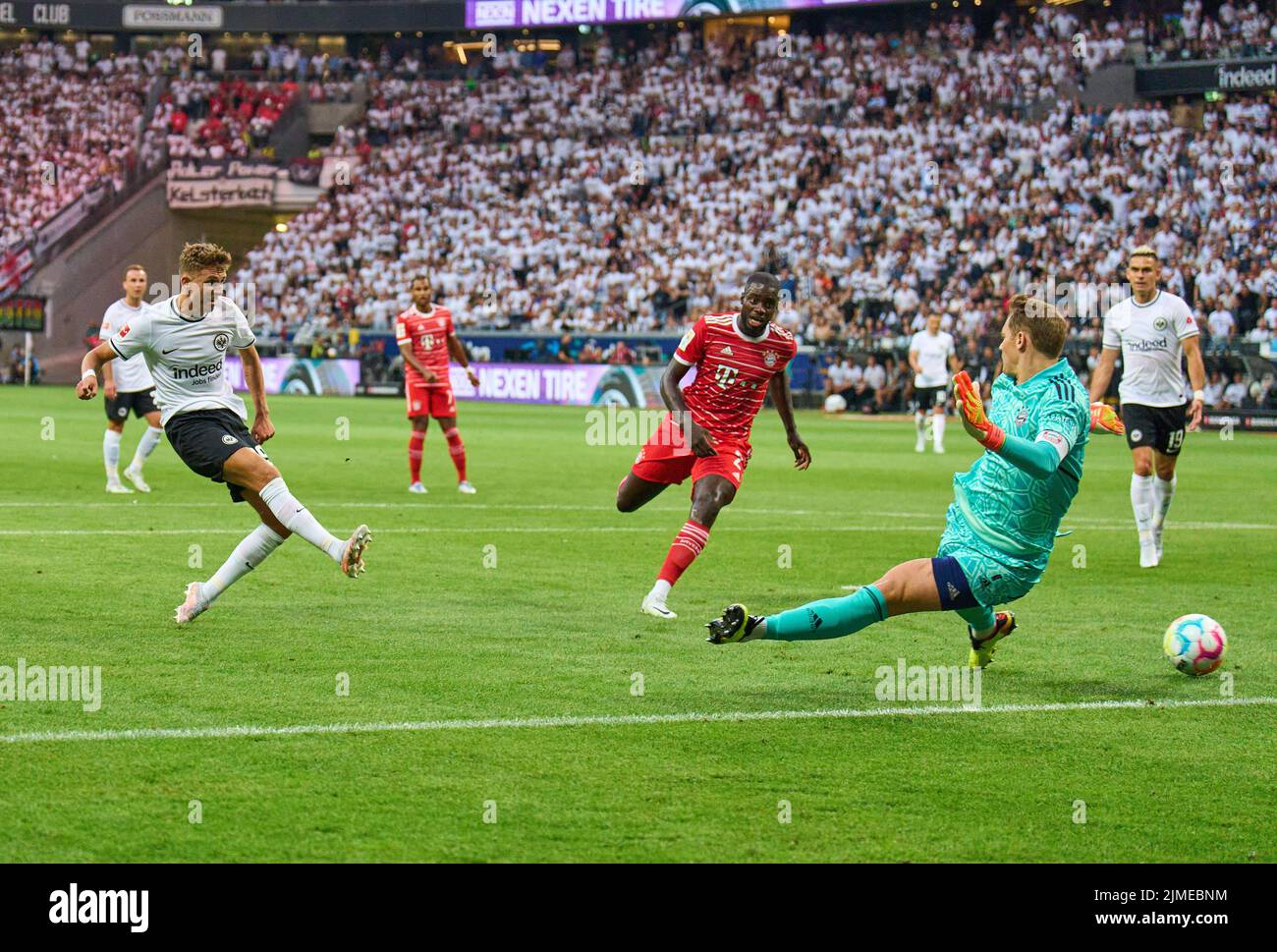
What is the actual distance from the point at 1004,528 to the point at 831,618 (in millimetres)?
895

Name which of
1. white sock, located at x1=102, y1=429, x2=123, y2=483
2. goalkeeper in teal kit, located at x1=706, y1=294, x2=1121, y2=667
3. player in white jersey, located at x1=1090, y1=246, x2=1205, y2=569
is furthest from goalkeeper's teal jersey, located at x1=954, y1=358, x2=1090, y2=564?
white sock, located at x1=102, y1=429, x2=123, y2=483

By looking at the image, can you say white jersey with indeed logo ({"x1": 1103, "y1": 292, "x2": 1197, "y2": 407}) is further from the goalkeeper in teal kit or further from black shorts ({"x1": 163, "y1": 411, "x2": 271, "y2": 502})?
black shorts ({"x1": 163, "y1": 411, "x2": 271, "y2": 502})

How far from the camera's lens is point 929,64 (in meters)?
46.6

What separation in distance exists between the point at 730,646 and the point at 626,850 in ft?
13.2

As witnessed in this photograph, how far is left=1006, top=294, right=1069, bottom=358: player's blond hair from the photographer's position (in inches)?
286

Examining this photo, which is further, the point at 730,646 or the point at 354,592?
the point at 354,592

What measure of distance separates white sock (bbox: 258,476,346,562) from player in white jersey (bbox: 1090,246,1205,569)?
6.67 metres

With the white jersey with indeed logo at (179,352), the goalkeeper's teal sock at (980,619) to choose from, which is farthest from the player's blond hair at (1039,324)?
the white jersey with indeed logo at (179,352)

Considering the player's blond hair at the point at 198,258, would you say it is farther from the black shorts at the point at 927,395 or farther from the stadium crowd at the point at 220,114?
the stadium crowd at the point at 220,114

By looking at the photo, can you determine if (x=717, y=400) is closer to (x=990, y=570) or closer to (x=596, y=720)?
(x=990, y=570)

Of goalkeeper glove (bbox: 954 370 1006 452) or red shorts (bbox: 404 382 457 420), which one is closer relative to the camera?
goalkeeper glove (bbox: 954 370 1006 452)

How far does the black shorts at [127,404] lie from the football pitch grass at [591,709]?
288 cm
